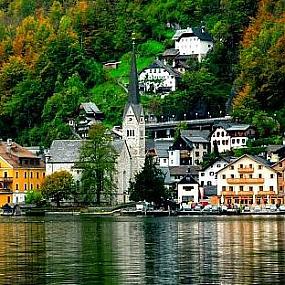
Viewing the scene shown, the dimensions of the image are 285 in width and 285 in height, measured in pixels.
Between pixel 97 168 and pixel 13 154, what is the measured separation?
1384 centimetres

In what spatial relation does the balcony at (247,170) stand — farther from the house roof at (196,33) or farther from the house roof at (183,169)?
the house roof at (196,33)

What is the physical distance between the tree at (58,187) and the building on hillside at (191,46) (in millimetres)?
44629

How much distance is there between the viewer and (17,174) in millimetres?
118000

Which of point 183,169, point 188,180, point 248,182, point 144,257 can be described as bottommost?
point 144,257

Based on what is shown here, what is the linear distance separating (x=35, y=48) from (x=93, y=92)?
1734cm

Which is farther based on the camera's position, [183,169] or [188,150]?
[188,150]

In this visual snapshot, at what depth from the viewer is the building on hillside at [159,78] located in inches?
5689

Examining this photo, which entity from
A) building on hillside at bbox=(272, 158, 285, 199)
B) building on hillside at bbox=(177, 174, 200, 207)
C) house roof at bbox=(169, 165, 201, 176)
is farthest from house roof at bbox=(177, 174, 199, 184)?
building on hillside at bbox=(272, 158, 285, 199)

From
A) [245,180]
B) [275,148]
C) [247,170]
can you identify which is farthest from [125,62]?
[247,170]

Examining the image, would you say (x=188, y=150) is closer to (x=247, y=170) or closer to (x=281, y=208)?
(x=247, y=170)

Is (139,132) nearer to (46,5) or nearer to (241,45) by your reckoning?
(241,45)

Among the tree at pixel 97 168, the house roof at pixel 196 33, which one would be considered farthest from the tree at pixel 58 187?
the house roof at pixel 196 33

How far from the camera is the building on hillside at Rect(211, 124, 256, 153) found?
392ft

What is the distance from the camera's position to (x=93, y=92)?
477 ft
